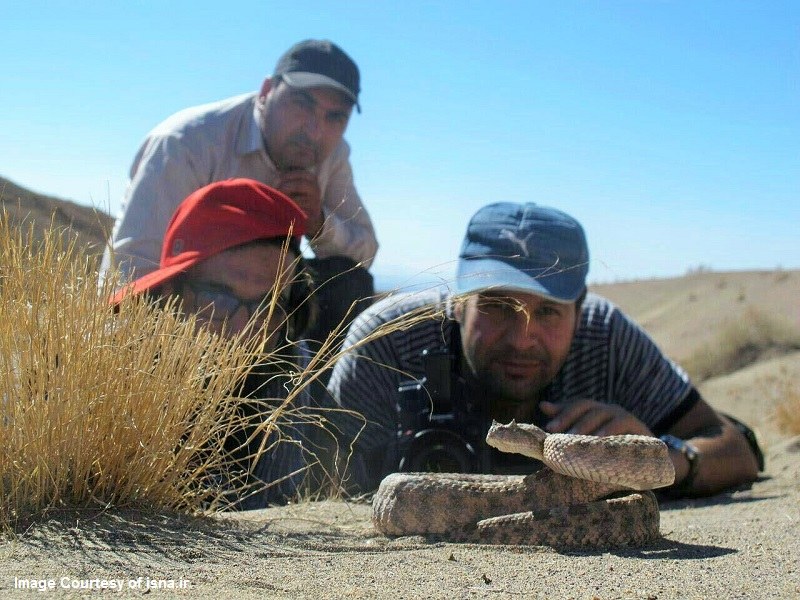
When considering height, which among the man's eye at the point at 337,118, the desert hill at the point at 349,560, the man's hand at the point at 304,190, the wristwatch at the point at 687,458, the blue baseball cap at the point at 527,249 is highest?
the man's eye at the point at 337,118

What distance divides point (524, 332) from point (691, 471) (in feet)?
3.56

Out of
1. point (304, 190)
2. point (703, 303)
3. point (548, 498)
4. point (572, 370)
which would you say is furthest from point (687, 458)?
point (703, 303)

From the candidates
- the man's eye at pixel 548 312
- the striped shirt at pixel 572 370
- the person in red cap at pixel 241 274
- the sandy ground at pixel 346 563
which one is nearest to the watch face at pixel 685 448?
the striped shirt at pixel 572 370

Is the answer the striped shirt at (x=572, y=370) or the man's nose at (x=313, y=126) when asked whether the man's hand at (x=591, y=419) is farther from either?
the man's nose at (x=313, y=126)

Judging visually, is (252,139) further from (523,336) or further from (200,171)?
(523,336)

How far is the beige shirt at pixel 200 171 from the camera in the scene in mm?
5469

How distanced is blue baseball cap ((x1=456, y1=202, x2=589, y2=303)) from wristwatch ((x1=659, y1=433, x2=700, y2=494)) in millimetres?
890

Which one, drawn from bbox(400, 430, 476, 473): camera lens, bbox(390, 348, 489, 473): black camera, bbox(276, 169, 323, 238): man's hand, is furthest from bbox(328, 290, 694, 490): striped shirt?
bbox(276, 169, 323, 238): man's hand

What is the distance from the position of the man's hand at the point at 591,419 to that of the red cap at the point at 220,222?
1.45 m

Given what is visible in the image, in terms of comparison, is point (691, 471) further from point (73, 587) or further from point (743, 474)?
point (73, 587)

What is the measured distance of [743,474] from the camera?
192 inches

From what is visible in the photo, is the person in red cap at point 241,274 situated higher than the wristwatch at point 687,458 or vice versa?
the person in red cap at point 241,274

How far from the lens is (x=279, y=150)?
6.00 meters

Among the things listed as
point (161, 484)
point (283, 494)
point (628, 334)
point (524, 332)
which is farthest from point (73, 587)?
point (628, 334)
